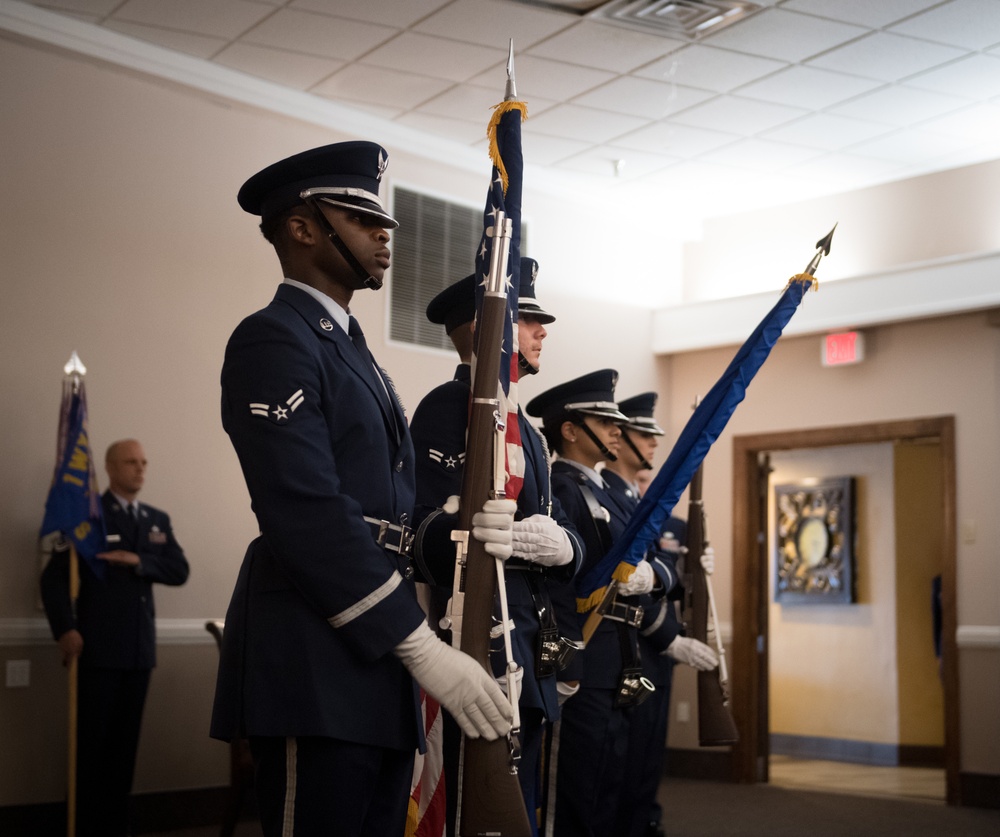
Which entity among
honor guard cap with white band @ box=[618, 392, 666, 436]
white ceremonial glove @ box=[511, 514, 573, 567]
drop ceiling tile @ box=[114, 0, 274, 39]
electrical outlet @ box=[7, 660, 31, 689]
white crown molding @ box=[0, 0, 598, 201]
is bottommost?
electrical outlet @ box=[7, 660, 31, 689]

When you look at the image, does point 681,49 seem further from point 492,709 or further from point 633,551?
point 492,709

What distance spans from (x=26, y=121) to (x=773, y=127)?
12.1 ft

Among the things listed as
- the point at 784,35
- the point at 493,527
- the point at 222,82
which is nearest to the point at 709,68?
the point at 784,35

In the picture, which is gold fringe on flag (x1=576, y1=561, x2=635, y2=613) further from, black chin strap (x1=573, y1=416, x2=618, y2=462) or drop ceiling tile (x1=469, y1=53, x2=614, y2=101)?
drop ceiling tile (x1=469, y1=53, x2=614, y2=101)

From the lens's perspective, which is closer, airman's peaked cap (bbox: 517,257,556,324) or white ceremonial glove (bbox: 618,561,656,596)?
airman's peaked cap (bbox: 517,257,556,324)

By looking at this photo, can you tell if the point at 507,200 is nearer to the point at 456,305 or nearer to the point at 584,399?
the point at 456,305

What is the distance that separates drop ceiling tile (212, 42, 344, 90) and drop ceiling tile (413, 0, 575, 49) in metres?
0.64

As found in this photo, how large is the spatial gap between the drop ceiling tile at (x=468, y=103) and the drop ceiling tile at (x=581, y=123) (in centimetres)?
9

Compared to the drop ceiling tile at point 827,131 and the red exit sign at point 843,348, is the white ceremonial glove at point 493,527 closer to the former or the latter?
the drop ceiling tile at point 827,131

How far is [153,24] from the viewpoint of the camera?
5.39m

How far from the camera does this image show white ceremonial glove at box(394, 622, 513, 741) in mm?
1824

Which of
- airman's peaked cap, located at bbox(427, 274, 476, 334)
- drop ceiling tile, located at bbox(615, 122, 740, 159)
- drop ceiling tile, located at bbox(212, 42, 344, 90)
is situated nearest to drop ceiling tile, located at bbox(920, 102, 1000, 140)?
drop ceiling tile, located at bbox(615, 122, 740, 159)

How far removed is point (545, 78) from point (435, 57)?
57cm

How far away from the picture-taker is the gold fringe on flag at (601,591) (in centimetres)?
339
